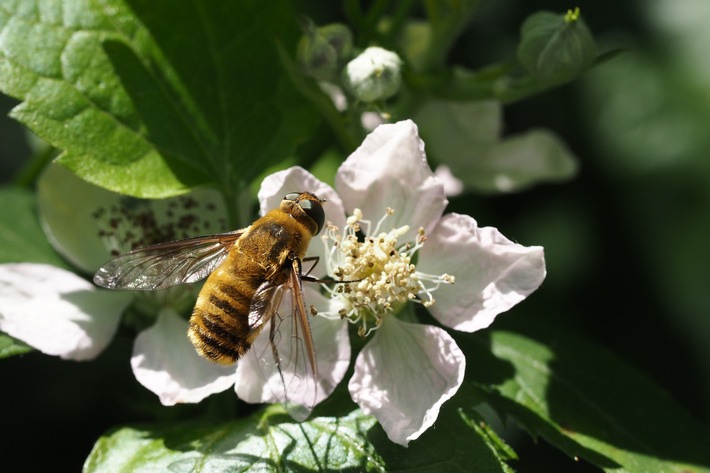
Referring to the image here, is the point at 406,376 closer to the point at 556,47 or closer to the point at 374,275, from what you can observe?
the point at 374,275

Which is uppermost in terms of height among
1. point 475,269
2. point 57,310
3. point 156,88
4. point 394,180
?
point 156,88

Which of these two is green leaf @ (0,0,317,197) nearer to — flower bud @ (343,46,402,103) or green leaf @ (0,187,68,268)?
flower bud @ (343,46,402,103)

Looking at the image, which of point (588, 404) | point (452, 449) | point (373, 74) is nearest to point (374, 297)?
point (452, 449)

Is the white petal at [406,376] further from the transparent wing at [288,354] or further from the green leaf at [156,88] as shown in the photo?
the green leaf at [156,88]

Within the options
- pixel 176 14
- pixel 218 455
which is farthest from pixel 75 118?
pixel 218 455

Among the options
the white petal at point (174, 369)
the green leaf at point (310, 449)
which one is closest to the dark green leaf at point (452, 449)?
the green leaf at point (310, 449)

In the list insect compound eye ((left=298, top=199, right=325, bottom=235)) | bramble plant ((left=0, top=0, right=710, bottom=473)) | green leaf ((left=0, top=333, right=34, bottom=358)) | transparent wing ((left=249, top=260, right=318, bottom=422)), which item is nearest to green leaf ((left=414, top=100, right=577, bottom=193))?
bramble plant ((left=0, top=0, right=710, bottom=473))
